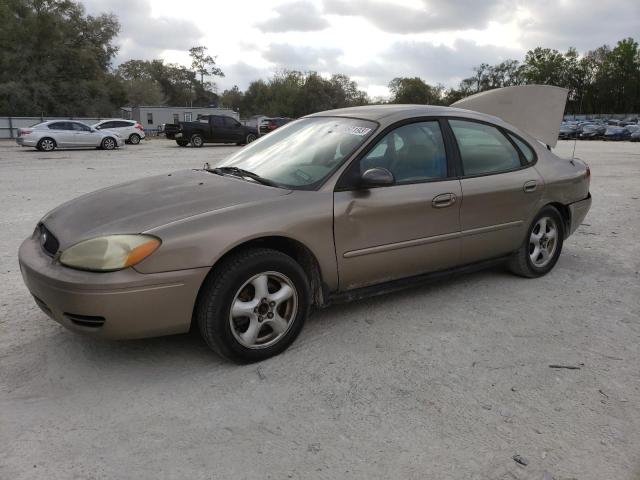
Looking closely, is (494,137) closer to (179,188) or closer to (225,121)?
(179,188)

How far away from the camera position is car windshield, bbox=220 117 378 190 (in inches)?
143

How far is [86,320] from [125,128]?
28.9 m

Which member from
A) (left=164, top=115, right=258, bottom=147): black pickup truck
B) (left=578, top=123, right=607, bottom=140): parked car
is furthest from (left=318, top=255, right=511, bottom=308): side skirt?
(left=578, top=123, right=607, bottom=140): parked car

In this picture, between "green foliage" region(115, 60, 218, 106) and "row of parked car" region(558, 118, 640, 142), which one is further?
"green foliage" region(115, 60, 218, 106)

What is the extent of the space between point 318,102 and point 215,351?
79791mm

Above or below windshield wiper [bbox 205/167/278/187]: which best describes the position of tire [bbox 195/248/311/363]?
below

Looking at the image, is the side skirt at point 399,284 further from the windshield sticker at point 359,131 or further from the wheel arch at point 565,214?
the windshield sticker at point 359,131

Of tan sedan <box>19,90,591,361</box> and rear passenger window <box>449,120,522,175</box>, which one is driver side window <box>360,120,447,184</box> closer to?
tan sedan <box>19,90,591,361</box>

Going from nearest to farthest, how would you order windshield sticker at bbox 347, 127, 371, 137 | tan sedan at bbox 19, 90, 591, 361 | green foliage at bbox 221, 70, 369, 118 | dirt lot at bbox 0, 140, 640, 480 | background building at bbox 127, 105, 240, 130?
dirt lot at bbox 0, 140, 640, 480, tan sedan at bbox 19, 90, 591, 361, windshield sticker at bbox 347, 127, 371, 137, background building at bbox 127, 105, 240, 130, green foliage at bbox 221, 70, 369, 118

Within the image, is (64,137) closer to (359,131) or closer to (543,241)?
(359,131)

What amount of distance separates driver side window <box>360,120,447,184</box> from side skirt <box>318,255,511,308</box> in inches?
28.1

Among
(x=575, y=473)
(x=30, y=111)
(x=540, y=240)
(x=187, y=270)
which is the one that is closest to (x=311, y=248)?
(x=187, y=270)

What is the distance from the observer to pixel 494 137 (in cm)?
457

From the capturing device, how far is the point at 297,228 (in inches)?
130
